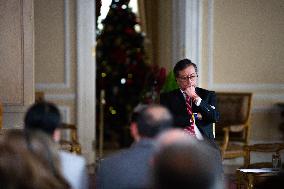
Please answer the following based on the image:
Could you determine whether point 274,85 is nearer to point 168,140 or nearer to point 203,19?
point 203,19

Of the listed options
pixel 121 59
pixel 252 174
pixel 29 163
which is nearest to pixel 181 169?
pixel 29 163

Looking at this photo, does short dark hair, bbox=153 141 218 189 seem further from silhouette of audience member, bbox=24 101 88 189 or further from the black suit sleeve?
the black suit sleeve

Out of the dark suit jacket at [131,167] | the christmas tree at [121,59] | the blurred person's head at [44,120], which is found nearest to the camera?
the dark suit jacket at [131,167]

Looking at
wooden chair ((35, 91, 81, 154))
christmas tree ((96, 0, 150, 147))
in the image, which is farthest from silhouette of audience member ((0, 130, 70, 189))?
christmas tree ((96, 0, 150, 147))

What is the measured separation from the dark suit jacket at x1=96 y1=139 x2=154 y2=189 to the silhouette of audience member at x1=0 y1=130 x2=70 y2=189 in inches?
12.9

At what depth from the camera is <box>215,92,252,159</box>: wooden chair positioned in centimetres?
729

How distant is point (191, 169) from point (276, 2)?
619 centimetres

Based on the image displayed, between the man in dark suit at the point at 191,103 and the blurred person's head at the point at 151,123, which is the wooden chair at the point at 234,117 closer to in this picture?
the man in dark suit at the point at 191,103

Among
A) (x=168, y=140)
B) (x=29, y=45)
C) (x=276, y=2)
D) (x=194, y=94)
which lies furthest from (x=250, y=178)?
(x=276, y=2)

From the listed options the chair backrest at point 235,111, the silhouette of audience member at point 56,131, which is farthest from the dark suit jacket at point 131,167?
the chair backrest at point 235,111

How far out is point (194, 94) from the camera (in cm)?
448

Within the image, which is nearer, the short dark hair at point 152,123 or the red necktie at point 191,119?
the short dark hair at point 152,123

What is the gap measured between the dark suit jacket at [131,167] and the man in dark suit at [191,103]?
67.3 inches

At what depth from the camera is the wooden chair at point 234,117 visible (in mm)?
7293
